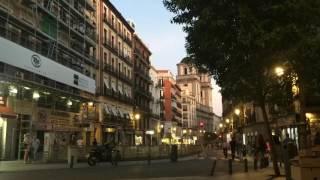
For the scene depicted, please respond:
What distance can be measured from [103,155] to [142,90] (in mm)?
57998

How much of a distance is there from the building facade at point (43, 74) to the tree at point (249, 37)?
19.6 m

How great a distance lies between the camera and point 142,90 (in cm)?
9394

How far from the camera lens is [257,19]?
1576 centimetres

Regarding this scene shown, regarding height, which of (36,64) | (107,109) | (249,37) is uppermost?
(36,64)

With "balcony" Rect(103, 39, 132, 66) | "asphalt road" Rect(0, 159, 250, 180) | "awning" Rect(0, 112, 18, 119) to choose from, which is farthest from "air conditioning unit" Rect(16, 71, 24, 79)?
"balcony" Rect(103, 39, 132, 66)

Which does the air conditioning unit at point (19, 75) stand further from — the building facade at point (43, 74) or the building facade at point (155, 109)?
the building facade at point (155, 109)

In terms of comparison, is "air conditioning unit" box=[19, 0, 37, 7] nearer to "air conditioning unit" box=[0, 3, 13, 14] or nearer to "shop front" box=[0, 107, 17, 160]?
"air conditioning unit" box=[0, 3, 13, 14]

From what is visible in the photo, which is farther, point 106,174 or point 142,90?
point 142,90

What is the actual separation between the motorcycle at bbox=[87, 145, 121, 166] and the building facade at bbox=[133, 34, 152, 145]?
4842cm

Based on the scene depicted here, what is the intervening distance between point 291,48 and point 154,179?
815 cm

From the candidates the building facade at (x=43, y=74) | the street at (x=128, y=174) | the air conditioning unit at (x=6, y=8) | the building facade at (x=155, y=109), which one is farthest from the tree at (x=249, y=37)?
the building facade at (x=155, y=109)

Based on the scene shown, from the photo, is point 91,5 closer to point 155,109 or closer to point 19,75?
point 19,75

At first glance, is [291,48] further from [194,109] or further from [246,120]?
[194,109]


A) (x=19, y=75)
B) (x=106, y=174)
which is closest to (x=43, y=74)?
(x=19, y=75)
